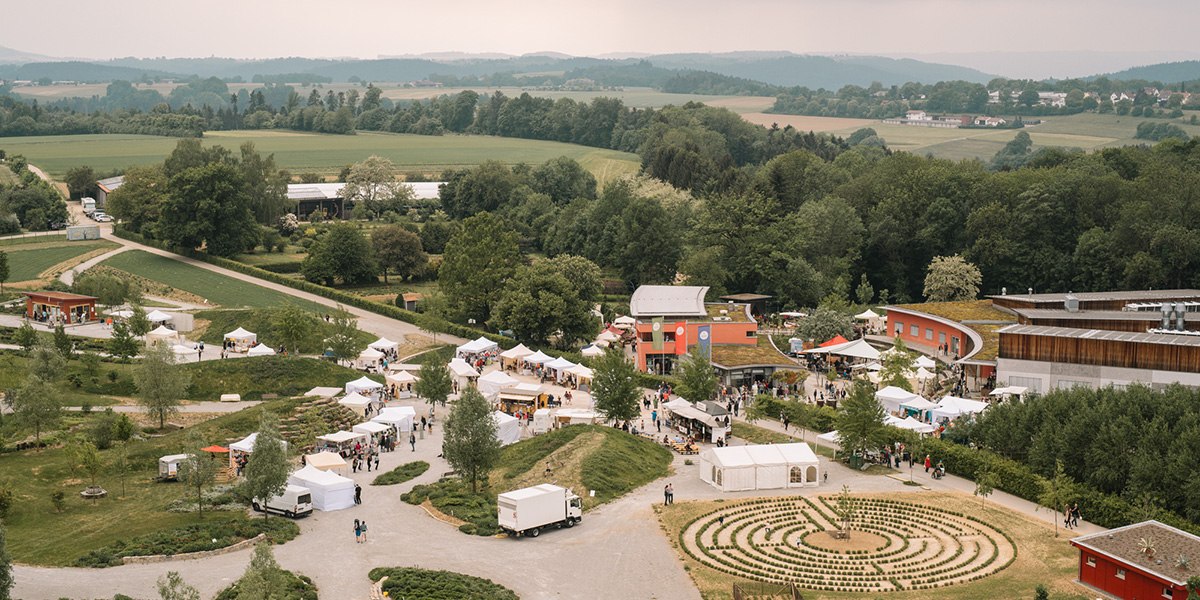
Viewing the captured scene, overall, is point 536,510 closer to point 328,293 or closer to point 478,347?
point 478,347

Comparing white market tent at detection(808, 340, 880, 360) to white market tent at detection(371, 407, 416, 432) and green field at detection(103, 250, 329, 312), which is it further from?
green field at detection(103, 250, 329, 312)

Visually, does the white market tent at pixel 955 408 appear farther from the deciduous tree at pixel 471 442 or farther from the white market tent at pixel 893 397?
the deciduous tree at pixel 471 442

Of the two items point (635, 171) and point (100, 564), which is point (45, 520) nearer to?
point (100, 564)

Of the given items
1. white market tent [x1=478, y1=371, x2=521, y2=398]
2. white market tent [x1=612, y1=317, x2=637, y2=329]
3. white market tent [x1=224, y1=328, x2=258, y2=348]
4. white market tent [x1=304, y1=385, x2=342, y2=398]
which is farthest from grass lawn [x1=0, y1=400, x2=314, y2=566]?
white market tent [x1=612, y1=317, x2=637, y2=329]

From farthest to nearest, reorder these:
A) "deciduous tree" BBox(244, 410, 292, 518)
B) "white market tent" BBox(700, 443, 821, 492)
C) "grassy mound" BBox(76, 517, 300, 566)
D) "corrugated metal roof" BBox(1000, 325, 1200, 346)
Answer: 1. "corrugated metal roof" BBox(1000, 325, 1200, 346)
2. "white market tent" BBox(700, 443, 821, 492)
3. "deciduous tree" BBox(244, 410, 292, 518)
4. "grassy mound" BBox(76, 517, 300, 566)

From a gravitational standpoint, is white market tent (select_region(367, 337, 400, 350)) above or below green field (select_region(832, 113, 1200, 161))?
below

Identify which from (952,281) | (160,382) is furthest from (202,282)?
(952,281)

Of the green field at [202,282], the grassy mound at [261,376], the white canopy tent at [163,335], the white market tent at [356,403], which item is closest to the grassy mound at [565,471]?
the white market tent at [356,403]
